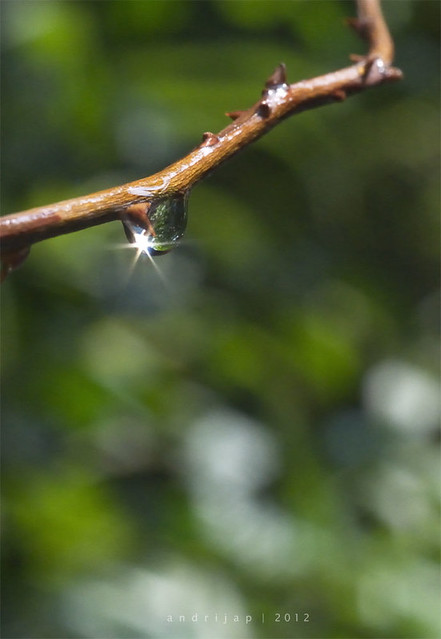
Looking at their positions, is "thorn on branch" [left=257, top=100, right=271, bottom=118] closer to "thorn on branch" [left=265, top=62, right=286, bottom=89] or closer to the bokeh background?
"thorn on branch" [left=265, top=62, right=286, bottom=89]

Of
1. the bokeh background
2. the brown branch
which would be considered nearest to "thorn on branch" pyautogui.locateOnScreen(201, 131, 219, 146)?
the brown branch

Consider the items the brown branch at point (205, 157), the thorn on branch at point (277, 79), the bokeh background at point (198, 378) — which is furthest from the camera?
the bokeh background at point (198, 378)

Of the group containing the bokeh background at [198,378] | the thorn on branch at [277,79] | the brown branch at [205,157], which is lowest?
the brown branch at [205,157]

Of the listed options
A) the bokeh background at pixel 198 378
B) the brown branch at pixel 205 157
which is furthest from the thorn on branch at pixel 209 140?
the bokeh background at pixel 198 378

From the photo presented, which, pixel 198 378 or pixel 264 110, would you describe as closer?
pixel 264 110

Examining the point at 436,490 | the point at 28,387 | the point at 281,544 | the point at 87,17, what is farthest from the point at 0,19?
the point at 436,490

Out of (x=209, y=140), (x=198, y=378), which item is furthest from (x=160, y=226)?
(x=198, y=378)

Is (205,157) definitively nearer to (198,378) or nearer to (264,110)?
(264,110)

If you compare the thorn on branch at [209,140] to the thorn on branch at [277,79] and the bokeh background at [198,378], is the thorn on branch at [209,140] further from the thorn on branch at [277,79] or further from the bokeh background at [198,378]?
the bokeh background at [198,378]
